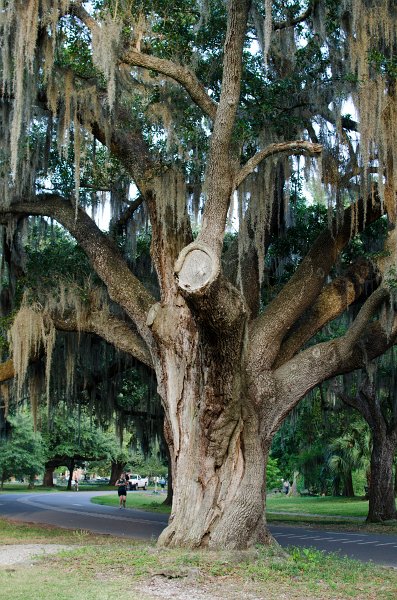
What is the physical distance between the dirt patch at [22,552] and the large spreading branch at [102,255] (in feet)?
10.4

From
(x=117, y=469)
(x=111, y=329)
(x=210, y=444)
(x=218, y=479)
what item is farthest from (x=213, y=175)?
(x=117, y=469)

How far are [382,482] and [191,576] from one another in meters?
13.4

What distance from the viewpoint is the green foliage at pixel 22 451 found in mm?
41250

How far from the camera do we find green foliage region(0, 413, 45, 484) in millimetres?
41250

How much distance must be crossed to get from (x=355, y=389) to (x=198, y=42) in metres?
11.9

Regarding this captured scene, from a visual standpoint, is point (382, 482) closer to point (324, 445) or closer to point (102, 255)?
point (102, 255)

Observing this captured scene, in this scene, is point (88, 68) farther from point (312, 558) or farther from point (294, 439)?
point (294, 439)

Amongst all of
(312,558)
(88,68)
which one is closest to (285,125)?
(88,68)

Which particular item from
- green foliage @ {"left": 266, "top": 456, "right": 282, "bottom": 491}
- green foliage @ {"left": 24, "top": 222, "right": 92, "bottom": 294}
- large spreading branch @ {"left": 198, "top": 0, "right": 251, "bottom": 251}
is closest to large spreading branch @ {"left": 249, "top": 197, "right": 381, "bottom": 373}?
large spreading branch @ {"left": 198, "top": 0, "right": 251, "bottom": 251}

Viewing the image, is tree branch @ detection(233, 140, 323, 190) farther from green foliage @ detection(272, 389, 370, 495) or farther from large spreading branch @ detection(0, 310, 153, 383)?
green foliage @ detection(272, 389, 370, 495)

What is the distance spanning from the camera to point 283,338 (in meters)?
10.5

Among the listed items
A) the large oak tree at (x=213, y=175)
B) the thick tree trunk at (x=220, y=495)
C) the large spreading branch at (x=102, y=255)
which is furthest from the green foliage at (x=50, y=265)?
the thick tree trunk at (x=220, y=495)

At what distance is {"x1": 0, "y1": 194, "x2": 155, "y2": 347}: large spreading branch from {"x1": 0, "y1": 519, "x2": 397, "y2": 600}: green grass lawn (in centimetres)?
331

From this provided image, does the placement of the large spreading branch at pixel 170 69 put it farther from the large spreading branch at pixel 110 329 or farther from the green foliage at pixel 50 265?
the green foliage at pixel 50 265
